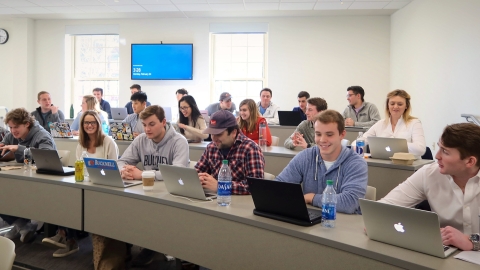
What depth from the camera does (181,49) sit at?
8.81 metres

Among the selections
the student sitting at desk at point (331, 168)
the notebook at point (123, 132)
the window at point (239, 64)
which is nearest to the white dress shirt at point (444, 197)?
the student sitting at desk at point (331, 168)

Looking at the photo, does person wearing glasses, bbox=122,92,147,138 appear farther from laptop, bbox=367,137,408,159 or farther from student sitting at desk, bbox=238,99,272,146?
laptop, bbox=367,137,408,159

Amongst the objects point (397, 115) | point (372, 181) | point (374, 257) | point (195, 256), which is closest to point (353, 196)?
point (374, 257)

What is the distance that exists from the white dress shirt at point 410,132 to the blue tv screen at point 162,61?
18.0ft

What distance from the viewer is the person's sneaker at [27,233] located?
3.63 m

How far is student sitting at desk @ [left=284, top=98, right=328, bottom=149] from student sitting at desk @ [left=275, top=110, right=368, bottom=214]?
5.23ft

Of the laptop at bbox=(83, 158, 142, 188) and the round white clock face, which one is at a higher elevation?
the round white clock face

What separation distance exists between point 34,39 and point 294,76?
5.83 m

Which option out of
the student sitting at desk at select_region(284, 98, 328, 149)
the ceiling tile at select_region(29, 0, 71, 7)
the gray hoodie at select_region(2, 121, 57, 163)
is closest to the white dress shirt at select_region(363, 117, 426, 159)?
the student sitting at desk at select_region(284, 98, 328, 149)

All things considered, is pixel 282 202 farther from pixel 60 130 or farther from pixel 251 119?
pixel 60 130

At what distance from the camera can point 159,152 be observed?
3.19 metres

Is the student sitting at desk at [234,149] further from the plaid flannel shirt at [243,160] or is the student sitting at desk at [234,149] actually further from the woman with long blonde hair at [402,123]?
the woman with long blonde hair at [402,123]

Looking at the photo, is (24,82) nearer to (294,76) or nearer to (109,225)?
(294,76)

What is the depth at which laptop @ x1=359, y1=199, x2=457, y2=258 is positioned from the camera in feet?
4.84
